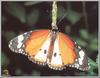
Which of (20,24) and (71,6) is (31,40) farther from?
(71,6)

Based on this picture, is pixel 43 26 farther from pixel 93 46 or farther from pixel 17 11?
pixel 93 46

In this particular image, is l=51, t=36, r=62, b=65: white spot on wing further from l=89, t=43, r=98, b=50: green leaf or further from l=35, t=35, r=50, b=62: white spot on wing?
l=89, t=43, r=98, b=50: green leaf

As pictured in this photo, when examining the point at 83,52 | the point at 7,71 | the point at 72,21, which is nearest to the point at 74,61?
the point at 83,52

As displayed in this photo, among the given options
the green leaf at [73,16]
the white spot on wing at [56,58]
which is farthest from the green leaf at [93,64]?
the green leaf at [73,16]

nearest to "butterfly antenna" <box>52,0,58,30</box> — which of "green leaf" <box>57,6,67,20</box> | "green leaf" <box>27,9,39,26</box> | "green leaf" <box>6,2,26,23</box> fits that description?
"green leaf" <box>57,6,67,20</box>

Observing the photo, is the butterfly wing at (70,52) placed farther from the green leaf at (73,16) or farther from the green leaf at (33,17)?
the green leaf at (33,17)

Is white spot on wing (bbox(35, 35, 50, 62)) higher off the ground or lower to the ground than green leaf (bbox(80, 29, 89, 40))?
lower
